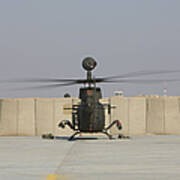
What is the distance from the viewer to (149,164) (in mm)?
15266

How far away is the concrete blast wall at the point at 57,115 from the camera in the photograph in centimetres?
4531

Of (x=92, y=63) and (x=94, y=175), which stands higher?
(x=92, y=63)

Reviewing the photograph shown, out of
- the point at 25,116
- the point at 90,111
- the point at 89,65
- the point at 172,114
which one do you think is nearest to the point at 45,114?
the point at 25,116

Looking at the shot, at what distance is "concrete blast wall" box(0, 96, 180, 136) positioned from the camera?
45.3m

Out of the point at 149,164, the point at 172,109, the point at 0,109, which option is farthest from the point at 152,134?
the point at 149,164

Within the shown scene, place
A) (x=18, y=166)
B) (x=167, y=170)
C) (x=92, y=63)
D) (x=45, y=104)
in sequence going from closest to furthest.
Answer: (x=167, y=170) → (x=18, y=166) → (x=92, y=63) → (x=45, y=104)

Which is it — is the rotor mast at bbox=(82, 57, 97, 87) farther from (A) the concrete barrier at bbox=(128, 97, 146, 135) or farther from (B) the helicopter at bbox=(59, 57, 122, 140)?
(A) the concrete barrier at bbox=(128, 97, 146, 135)

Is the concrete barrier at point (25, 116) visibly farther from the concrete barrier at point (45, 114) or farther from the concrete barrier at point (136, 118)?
the concrete barrier at point (136, 118)

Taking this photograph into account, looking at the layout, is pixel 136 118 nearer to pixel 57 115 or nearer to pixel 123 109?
pixel 123 109

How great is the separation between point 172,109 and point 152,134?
273cm

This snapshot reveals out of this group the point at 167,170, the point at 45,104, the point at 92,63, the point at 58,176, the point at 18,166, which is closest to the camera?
the point at 58,176

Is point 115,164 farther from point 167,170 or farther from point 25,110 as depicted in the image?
point 25,110

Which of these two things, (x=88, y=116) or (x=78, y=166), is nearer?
(x=78, y=166)

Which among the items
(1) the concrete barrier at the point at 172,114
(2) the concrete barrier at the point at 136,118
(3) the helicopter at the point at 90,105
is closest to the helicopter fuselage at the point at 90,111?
(3) the helicopter at the point at 90,105
